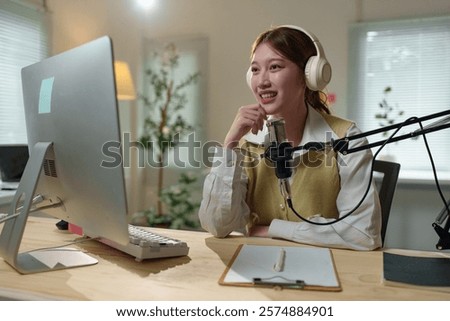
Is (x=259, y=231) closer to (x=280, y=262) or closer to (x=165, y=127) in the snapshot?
(x=280, y=262)

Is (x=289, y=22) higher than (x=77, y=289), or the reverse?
(x=289, y=22)

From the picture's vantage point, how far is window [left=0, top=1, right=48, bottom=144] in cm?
272

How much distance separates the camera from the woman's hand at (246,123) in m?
1.26

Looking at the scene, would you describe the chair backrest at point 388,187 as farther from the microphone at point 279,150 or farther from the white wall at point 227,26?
the white wall at point 227,26

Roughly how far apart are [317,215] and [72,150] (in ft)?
2.51

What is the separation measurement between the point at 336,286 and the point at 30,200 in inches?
25.5

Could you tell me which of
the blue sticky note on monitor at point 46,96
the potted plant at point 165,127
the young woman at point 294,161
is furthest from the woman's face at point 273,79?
the potted plant at point 165,127

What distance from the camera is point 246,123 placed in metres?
1.26

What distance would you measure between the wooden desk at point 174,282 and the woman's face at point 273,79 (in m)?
0.54

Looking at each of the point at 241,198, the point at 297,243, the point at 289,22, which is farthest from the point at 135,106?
the point at 297,243

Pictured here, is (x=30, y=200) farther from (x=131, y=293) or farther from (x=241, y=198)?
(x=241, y=198)

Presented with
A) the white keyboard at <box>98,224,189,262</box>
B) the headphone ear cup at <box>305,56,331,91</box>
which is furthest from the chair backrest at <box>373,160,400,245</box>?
the white keyboard at <box>98,224,189,262</box>

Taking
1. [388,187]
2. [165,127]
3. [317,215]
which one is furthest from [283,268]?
[165,127]
